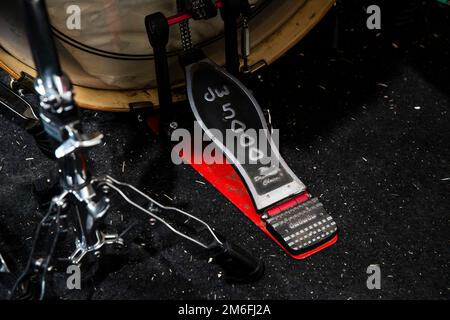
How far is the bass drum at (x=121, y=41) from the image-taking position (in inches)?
56.6

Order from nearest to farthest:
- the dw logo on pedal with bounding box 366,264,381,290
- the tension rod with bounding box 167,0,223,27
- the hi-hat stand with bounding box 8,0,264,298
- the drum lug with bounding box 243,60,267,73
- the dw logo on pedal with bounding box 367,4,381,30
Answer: the hi-hat stand with bounding box 8,0,264,298, the dw logo on pedal with bounding box 366,264,381,290, the tension rod with bounding box 167,0,223,27, the drum lug with bounding box 243,60,267,73, the dw logo on pedal with bounding box 367,4,381,30

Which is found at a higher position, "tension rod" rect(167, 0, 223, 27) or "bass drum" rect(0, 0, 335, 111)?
"tension rod" rect(167, 0, 223, 27)

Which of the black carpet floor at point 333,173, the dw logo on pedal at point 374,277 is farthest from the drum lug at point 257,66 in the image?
the dw logo on pedal at point 374,277

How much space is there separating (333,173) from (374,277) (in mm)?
299

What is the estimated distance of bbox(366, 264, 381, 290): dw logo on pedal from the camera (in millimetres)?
1313

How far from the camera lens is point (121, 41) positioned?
151 centimetres

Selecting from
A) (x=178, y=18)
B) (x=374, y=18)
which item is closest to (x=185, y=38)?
(x=178, y=18)

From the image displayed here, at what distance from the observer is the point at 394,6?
186cm

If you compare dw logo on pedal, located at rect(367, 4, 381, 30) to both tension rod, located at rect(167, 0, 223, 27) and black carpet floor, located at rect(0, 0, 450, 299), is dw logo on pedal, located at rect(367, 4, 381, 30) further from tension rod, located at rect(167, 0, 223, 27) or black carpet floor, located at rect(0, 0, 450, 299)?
tension rod, located at rect(167, 0, 223, 27)

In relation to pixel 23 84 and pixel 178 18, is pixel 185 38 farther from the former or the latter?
pixel 23 84

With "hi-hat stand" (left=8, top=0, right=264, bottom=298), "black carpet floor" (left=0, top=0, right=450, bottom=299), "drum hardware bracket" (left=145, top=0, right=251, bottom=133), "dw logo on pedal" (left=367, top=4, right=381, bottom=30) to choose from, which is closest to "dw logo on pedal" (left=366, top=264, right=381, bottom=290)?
"black carpet floor" (left=0, top=0, right=450, bottom=299)

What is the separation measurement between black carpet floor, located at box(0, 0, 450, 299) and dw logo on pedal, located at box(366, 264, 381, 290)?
0.5 inches

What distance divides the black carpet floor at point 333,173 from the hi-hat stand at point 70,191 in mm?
72
